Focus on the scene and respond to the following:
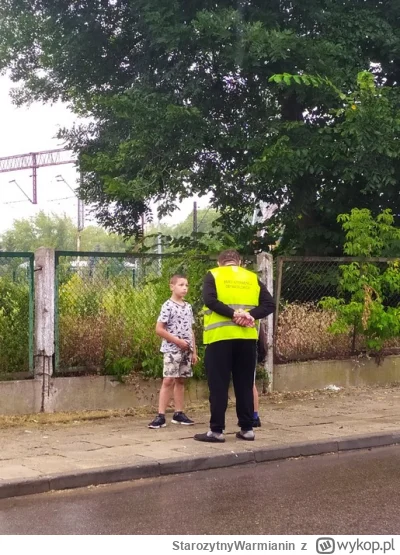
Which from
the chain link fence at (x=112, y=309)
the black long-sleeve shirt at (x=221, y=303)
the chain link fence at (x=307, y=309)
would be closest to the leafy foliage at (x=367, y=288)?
the chain link fence at (x=307, y=309)

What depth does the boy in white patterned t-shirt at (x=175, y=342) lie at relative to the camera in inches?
357

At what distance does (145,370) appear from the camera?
1039 cm

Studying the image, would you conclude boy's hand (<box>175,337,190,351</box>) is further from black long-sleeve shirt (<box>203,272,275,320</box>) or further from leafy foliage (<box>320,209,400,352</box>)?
leafy foliage (<box>320,209,400,352</box>)

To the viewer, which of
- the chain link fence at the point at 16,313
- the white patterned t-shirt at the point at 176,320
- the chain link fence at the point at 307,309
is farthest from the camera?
the chain link fence at the point at 307,309

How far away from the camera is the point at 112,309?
34.2 feet

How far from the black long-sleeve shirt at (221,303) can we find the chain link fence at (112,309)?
2360mm

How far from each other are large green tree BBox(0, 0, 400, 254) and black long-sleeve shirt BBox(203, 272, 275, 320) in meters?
4.96

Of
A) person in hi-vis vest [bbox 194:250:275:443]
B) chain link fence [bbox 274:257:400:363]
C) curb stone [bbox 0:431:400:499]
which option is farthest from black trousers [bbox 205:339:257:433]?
chain link fence [bbox 274:257:400:363]

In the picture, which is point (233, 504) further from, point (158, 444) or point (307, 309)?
point (307, 309)

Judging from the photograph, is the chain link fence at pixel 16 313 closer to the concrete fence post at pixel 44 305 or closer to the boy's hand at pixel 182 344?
the concrete fence post at pixel 44 305

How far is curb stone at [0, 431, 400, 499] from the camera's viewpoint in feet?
21.1

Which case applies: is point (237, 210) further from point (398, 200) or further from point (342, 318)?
point (342, 318)

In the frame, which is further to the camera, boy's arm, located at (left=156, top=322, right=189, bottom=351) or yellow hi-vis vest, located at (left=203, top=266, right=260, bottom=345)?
boy's arm, located at (left=156, top=322, right=189, bottom=351)

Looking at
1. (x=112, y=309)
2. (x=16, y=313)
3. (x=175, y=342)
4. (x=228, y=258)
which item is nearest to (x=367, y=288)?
(x=112, y=309)
